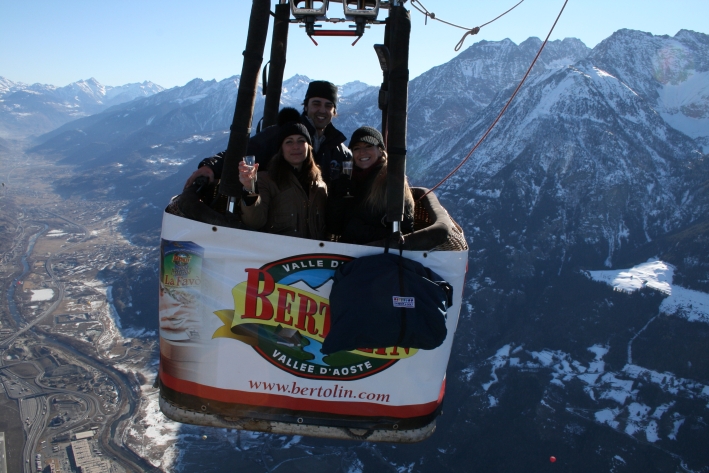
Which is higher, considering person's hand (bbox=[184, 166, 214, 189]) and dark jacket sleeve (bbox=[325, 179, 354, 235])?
person's hand (bbox=[184, 166, 214, 189])

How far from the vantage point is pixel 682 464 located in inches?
3959

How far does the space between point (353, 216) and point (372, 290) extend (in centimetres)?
158

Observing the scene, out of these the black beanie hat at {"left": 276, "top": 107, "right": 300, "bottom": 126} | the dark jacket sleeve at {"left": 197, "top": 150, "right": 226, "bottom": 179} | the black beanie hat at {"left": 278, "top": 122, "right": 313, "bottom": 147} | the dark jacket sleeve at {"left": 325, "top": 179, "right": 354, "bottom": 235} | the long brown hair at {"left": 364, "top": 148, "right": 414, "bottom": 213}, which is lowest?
the dark jacket sleeve at {"left": 325, "top": 179, "right": 354, "bottom": 235}

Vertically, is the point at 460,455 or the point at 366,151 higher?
the point at 366,151

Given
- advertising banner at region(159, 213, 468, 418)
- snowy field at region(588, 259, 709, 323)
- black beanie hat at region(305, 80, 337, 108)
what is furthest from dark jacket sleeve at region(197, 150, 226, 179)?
snowy field at region(588, 259, 709, 323)

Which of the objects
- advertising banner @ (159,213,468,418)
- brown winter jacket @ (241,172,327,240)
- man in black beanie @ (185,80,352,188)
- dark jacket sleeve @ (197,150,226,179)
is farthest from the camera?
man in black beanie @ (185,80,352,188)

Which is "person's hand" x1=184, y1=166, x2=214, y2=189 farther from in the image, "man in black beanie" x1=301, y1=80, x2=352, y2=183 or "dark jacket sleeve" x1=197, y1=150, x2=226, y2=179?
"man in black beanie" x1=301, y1=80, x2=352, y2=183

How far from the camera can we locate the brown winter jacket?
5.21 m

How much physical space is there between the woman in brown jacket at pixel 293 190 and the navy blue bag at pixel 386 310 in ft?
4.36

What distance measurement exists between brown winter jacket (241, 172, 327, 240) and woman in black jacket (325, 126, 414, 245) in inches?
12.8

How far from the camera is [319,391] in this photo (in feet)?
16.1

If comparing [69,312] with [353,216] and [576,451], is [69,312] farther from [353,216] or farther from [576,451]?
[353,216]

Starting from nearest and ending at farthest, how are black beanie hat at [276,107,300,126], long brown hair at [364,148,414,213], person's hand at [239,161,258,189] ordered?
person's hand at [239,161,258,189] < long brown hair at [364,148,414,213] < black beanie hat at [276,107,300,126]

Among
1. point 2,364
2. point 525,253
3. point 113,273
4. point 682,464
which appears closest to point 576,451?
point 682,464
